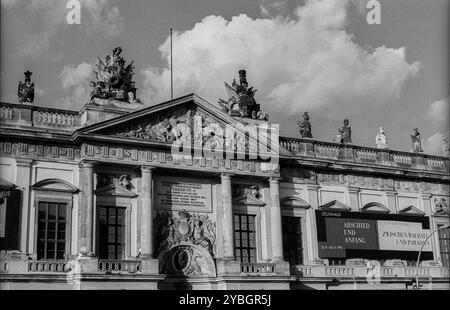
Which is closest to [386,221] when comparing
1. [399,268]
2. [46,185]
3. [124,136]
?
[399,268]

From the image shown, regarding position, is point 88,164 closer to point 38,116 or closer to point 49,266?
point 38,116

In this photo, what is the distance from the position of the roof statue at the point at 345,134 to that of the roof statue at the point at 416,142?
214 inches

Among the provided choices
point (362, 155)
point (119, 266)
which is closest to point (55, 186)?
point (119, 266)

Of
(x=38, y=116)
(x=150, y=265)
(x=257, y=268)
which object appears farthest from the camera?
(x=257, y=268)

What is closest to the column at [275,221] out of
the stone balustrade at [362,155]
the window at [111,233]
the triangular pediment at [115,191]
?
the stone balustrade at [362,155]

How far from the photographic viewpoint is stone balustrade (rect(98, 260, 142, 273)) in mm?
28453

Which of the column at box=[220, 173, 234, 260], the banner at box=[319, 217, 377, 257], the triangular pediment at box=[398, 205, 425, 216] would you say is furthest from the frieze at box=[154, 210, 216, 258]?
the triangular pediment at box=[398, 205, 425, 216]

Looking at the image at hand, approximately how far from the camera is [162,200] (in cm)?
3162

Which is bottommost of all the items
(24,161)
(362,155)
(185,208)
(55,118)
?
(185,208)

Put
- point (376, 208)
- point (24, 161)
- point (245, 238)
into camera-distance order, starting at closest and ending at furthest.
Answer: point (24, 161)
point (245, 238)
point (376, 208)

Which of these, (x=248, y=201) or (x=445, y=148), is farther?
(x=445, y=148)

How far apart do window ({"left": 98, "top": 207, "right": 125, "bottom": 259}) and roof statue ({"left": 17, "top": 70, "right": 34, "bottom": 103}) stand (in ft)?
21.0

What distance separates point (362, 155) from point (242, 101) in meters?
8.80

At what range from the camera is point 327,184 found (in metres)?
37.0
